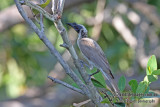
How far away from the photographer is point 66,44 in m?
1.41

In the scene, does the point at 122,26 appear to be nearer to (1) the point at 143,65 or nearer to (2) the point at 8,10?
(1) the point at 143,65

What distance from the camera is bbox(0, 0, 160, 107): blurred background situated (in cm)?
530

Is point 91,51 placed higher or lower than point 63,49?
lower

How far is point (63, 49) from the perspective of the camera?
18.5 ft

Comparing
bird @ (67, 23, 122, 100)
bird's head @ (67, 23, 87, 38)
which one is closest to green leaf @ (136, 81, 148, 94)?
bird @ (67, 23, 122, 100)

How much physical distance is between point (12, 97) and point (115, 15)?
6.74 feet

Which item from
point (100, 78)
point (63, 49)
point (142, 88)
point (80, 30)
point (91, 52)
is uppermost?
point (63, 49)

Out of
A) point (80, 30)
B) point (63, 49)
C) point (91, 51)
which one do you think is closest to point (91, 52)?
point (91, 51)

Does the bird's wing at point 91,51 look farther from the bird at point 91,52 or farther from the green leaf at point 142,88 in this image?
the green leaf at point 142,88

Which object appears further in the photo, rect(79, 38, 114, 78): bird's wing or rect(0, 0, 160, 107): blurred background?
rect(0, 0, 160, 107): blurred background

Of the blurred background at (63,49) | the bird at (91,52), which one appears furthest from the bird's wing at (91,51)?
the blurred background at (63,49)

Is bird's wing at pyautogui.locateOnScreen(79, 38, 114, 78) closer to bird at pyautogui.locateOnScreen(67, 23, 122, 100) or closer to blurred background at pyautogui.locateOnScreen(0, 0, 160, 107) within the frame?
bird at pyautogui.locateOnScreen(67, 23, 122, 100)

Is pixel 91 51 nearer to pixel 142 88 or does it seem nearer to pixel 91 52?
pixel 91 52

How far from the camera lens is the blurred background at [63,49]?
5305 millimetres
